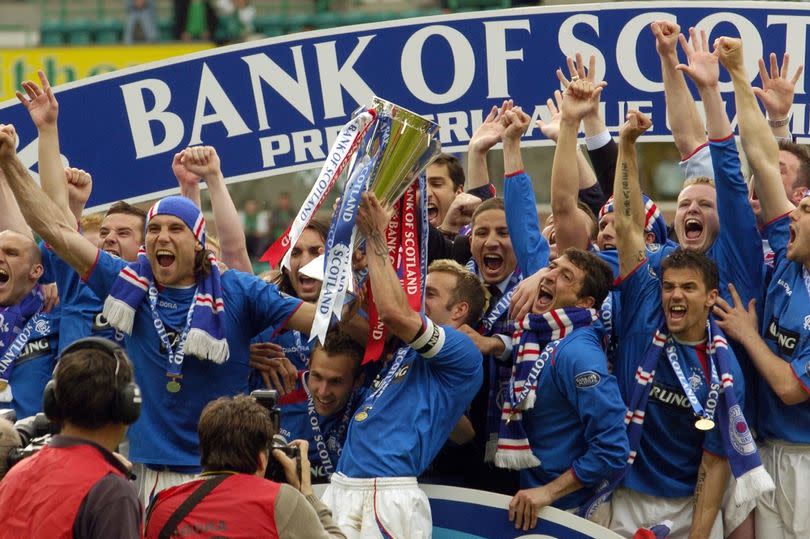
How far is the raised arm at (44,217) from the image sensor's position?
5875 mm

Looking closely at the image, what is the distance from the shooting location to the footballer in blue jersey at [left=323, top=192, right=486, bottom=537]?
5.49 metres

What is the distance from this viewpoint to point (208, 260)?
597cm

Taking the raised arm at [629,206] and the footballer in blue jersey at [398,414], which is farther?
the raised arm at [629,206]

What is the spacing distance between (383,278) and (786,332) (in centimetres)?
158

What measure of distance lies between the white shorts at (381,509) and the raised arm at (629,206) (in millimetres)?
1224

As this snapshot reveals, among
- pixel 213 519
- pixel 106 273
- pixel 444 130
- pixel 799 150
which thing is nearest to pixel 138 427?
pixel 106 273

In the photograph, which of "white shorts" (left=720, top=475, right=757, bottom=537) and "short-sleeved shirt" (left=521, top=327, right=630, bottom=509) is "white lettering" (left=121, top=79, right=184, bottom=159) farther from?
"white shorts" (left=720, top=475, right=757, bottom=537)

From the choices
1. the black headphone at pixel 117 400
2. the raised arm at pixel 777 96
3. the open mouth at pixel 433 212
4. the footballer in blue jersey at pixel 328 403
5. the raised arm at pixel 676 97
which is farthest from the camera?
the open mouth at pixel 433 212

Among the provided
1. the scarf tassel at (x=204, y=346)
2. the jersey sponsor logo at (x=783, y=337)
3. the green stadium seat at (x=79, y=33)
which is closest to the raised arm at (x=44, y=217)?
→ the scarf tassel at (x=204, y=346)

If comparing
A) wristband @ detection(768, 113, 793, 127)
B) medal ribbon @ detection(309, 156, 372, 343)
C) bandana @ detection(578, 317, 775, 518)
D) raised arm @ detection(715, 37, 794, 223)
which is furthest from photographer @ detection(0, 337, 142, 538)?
wristband @ detection(768, 113, 793, 127)

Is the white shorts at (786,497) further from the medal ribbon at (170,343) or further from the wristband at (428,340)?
the medal ribbon at (170,343)

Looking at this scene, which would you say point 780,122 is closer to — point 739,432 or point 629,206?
point 629,206

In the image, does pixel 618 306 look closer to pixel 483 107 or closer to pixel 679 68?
pixel 679 68

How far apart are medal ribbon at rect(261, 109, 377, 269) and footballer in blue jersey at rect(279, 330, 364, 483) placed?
49 centimetres
